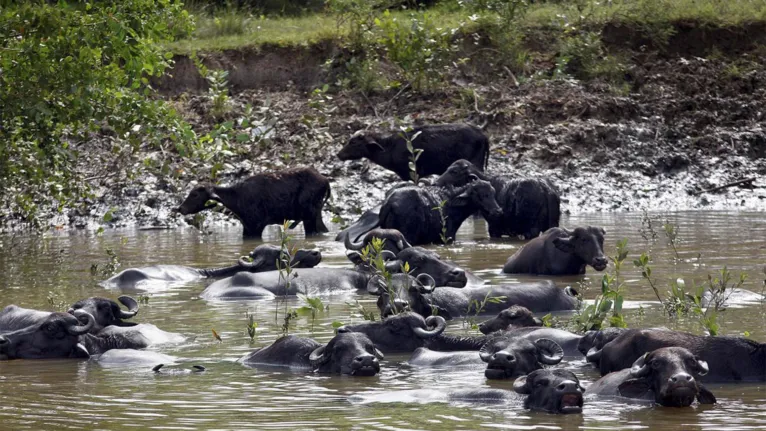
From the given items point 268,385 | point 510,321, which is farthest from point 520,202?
point 268,385

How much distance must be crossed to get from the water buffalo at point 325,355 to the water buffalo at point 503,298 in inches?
69.0

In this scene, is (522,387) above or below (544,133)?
below

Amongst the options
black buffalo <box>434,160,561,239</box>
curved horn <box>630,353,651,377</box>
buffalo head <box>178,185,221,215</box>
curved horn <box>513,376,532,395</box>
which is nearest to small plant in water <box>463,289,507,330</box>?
curved horn <box>513,376,532,395</box>

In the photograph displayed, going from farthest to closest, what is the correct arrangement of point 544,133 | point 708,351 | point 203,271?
point 544,133 → point 203,271 → point 708,351

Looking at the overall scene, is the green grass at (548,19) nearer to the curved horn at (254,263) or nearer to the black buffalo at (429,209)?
the black buffalo at (429,209)

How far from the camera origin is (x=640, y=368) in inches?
276

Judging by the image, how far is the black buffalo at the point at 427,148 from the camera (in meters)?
20.0

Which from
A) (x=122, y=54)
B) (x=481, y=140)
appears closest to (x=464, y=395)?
(x=122, y=54)

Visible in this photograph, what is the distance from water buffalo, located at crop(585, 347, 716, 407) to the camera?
6699mm

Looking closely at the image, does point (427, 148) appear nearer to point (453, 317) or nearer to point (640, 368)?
point (453, 317)

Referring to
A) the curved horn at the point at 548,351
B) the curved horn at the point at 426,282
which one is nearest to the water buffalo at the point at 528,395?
the curved horn at the point at 548,351

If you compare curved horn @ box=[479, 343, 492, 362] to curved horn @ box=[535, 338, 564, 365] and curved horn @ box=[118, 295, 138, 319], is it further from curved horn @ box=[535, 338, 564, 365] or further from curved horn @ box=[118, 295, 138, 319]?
curved horn @ box=[118, 295, 138, 319]

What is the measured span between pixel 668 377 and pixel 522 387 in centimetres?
75

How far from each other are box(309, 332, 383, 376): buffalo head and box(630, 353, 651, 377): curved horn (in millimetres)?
1655
